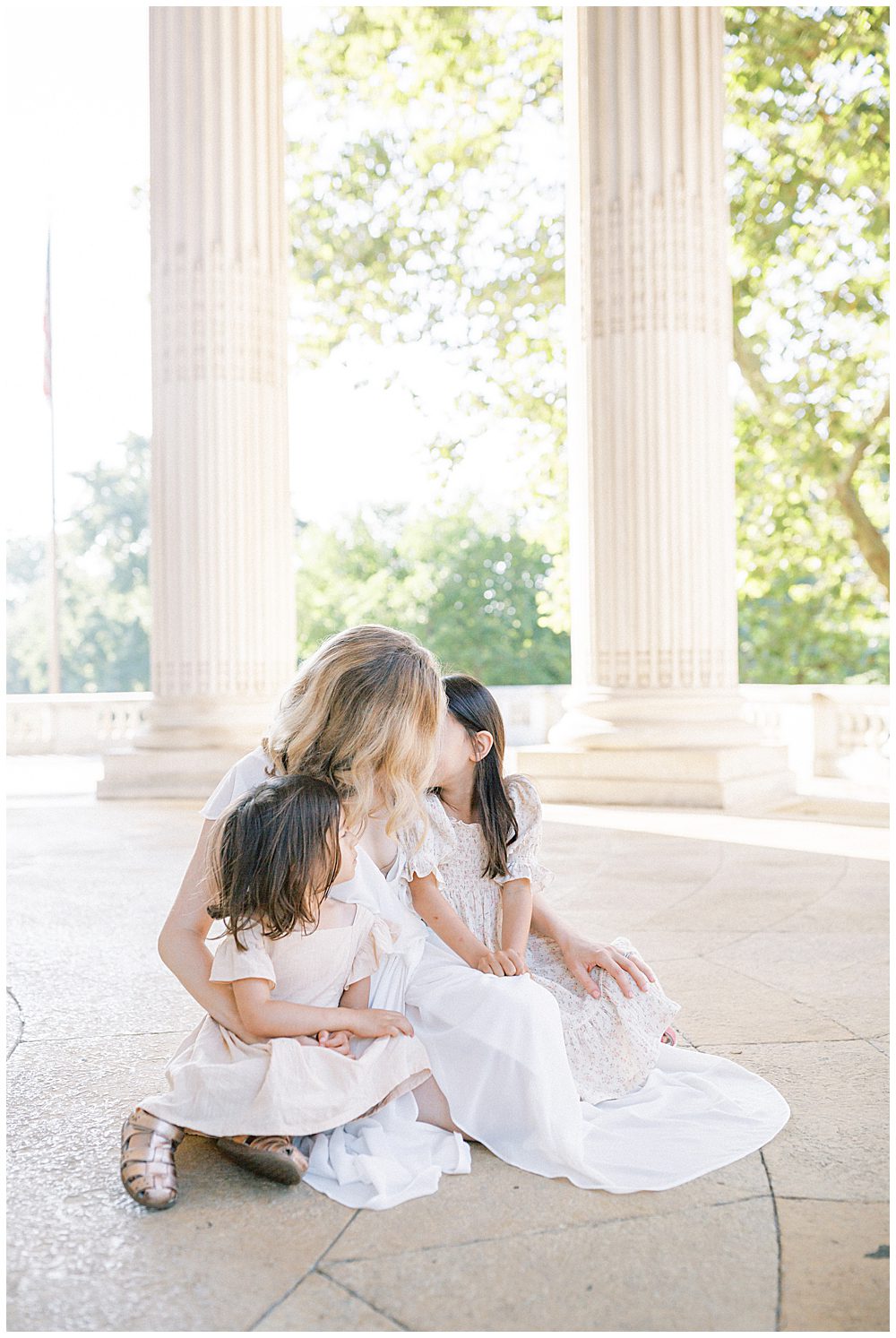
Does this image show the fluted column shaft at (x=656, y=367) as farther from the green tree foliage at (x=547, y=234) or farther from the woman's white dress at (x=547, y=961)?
the woman's white dress at (x=547, y=961)

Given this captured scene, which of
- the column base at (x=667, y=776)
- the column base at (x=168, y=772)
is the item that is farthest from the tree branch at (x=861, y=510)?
the column base at (x=168, y=772)

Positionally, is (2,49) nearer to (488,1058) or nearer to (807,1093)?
(488,1058)

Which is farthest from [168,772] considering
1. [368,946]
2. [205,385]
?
[368,946]

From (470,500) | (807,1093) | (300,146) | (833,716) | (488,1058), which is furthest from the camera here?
(470,500)

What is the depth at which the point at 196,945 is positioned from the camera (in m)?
3.23

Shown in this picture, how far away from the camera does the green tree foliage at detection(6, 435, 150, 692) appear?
47.4m

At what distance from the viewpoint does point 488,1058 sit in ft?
10.1

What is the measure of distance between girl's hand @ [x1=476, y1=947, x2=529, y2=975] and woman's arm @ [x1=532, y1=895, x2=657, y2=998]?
0.68 feet

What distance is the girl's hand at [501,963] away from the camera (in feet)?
11.0

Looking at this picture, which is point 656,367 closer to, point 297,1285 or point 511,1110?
point 511,1110

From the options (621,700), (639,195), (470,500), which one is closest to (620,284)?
(639,195)

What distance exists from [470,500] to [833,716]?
3297 centimetres

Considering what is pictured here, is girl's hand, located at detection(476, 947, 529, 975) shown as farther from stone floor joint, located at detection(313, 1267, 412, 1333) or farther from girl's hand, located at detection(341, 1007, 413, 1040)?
stone floor joint, located at detection(313, 1267, 412, 1333)

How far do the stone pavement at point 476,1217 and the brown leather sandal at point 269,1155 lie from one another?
1.6 inches
